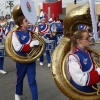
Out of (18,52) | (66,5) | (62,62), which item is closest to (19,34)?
(18,52)

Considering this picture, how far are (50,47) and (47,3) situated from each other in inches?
648

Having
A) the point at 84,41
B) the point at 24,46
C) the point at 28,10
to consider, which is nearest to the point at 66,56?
the point at 84,41

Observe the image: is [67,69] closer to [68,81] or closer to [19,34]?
[68,81]

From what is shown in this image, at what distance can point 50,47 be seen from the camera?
24.4 feet

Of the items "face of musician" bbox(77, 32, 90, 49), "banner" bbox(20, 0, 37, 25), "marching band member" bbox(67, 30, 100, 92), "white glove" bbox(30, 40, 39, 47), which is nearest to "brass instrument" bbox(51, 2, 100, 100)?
"marching band member" bbox(67, 30, 100, 92)

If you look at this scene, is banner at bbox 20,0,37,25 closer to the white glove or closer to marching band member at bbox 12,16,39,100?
marching band member at bbox 12,16,39,100

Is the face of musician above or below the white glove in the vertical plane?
above

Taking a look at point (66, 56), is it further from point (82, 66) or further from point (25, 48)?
point (25, 48)

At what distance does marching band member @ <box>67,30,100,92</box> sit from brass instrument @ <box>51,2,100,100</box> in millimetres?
78

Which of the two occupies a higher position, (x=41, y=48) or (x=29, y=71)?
(x=41, y=48)

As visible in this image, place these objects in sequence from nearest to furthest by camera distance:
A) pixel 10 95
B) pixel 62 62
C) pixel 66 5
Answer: pixel 62 62 → pixel 10 95 → pixel 66 5

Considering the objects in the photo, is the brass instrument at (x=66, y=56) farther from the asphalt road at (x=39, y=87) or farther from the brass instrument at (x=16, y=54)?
the asphalt road at (x=39, y=87)

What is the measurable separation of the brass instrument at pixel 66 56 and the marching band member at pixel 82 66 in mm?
78

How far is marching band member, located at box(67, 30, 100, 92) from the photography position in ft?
8.05
